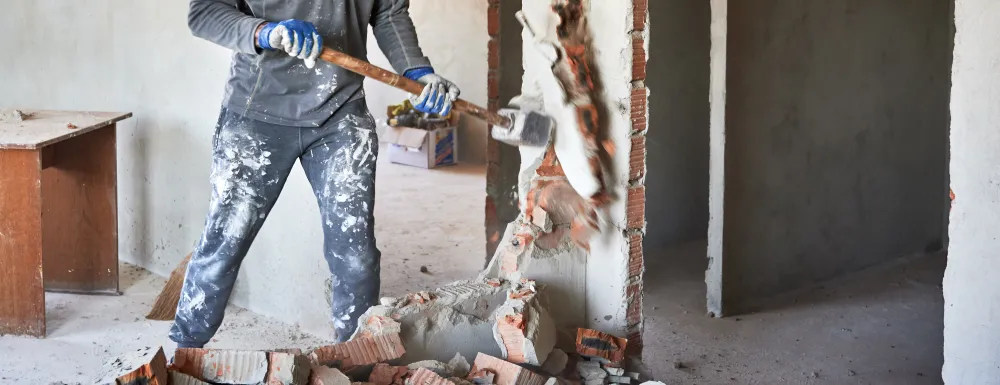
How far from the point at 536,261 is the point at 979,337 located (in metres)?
1.42

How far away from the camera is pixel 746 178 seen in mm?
4973

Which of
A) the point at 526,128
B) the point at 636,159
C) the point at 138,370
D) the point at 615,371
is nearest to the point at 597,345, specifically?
the point at 615,371

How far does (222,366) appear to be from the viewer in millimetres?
2633

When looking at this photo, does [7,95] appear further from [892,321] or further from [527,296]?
[892,321]

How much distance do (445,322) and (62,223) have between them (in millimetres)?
2711

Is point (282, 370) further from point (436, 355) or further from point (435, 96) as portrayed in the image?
point (435, 96)

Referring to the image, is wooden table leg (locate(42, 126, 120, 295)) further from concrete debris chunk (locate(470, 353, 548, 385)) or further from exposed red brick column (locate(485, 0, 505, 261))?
concrete debris chunk (locate(470, 353, 548, 385))

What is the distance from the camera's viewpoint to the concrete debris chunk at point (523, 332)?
310 cm

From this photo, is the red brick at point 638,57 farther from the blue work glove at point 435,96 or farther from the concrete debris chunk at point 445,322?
the concrete debris chunk at point 445,322

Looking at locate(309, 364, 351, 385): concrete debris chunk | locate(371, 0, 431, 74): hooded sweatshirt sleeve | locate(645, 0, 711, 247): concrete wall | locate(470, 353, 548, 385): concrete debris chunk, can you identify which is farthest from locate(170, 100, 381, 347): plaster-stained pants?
locate(645, 0, 711, 247): concrete wall

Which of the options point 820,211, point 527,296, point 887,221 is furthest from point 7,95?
point 887,221

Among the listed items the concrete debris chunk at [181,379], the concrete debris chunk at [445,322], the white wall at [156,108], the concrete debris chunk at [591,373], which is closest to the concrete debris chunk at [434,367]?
the concrete debris chunk at [445,322]

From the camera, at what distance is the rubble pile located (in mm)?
2625

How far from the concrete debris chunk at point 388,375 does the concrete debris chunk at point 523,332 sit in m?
0.36
